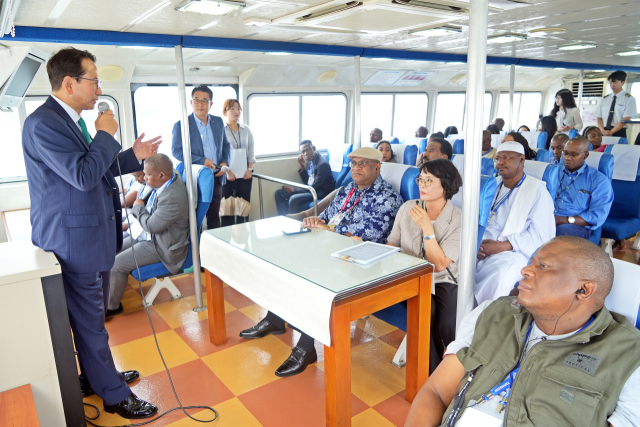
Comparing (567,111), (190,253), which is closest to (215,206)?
(190,253)

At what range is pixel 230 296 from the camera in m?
4.32

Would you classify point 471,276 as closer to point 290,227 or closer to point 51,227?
point 290,227

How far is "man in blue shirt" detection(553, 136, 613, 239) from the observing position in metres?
4.00

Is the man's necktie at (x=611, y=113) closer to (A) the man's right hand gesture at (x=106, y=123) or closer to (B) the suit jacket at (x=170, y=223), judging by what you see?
(B) the suit jacket at (x=170, y=223)

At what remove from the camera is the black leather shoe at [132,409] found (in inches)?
101

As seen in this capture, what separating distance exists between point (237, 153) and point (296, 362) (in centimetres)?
291

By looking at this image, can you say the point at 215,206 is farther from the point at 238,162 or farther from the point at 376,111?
the point at 376,111

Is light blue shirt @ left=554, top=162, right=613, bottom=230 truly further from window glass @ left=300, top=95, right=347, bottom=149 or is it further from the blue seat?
window glass @ left=300, top=95, right=347, bottom=149

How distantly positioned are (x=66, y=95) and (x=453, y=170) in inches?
88.5

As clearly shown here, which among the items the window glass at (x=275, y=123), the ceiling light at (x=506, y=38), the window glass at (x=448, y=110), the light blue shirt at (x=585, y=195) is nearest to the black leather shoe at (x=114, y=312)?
the window glass at (x=275, y=123)

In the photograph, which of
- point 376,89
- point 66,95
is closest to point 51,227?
point 66,95

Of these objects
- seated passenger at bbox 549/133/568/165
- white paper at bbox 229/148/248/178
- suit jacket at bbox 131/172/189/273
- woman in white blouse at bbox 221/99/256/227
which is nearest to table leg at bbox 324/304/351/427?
suit jacket at bbox 131/172/189/273

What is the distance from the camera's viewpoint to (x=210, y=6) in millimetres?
2877

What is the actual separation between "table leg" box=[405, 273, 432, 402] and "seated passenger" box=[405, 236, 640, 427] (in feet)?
2.46
